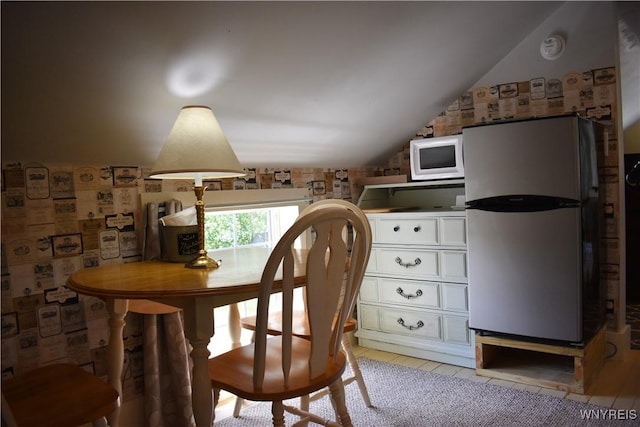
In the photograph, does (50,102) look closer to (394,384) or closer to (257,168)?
(257,168)

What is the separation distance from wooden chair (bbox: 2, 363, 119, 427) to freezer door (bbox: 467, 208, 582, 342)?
1.95 meters

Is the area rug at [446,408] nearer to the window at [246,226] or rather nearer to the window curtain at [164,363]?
the window curtain at [164,363]

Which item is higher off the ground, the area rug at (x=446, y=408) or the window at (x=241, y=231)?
the window at (x=241, y=231)

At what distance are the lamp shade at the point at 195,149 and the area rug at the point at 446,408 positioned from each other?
130 centimetres

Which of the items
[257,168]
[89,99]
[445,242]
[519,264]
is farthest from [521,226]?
[89,99]

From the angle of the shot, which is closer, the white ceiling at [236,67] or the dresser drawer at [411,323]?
the white ceiling at [236,67]

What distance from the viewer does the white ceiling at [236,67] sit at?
1.59m

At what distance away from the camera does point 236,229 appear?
2912 millimetres

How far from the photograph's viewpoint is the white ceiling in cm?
159

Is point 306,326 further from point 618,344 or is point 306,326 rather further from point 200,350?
point 618,344

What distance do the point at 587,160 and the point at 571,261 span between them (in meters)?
0.54

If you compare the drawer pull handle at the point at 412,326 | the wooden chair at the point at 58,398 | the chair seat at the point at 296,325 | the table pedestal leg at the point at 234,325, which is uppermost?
the wooden chair at the point at 58,398

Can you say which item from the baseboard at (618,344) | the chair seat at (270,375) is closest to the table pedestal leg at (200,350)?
the chair seat at (270,375)

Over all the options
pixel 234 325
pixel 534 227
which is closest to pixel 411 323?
pixel 534 227
